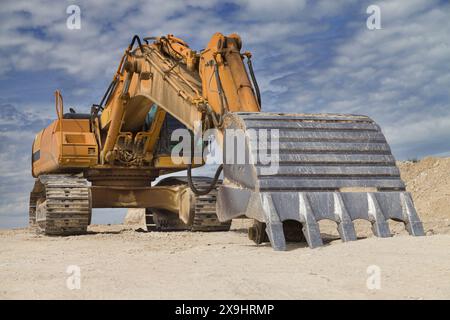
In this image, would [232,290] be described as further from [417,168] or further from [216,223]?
[417,168]

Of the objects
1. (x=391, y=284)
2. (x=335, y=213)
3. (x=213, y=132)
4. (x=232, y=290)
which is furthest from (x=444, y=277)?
(x=213, y=132)

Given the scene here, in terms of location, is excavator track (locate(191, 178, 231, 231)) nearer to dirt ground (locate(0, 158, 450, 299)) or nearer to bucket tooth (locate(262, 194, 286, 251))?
dirt ground (locate(0, 158, 450, 299))

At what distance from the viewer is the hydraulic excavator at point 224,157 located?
21.0 feet

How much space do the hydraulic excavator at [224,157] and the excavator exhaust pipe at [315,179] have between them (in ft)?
0.04

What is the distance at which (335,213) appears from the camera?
6359 mm

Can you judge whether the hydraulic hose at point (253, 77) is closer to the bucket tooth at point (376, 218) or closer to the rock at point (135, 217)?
the bucket tooth at point (376, 218)

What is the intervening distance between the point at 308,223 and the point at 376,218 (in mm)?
789

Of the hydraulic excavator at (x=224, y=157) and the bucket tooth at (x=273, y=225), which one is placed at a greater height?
the hydraulic excavator at (x=224, y=157)

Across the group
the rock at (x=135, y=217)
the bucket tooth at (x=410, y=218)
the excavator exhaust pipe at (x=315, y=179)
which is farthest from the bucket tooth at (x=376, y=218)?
the rock at (x=135, y=217)

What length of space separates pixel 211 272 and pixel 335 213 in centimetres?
198

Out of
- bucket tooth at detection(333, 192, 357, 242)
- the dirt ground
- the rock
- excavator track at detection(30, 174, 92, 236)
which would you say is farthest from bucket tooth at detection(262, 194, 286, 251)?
the rock

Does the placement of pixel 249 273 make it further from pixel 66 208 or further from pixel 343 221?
pixel 66 208

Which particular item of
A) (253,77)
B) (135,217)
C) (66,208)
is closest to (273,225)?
(253,77)
